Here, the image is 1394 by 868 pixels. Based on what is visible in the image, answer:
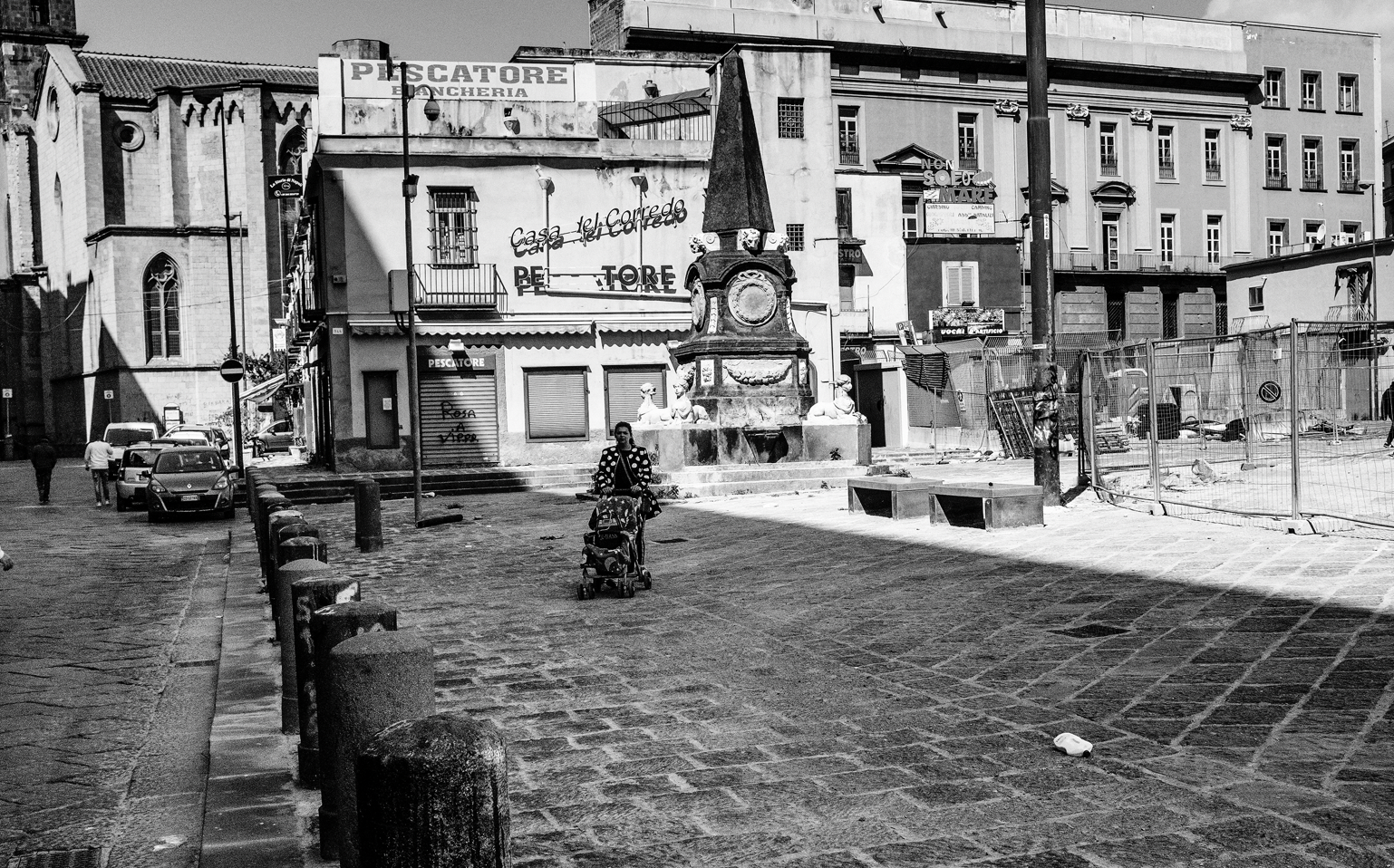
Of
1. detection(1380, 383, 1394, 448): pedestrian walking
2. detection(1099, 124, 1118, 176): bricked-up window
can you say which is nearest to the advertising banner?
detection(1380, 383, 1394, 448): pedestrian walking

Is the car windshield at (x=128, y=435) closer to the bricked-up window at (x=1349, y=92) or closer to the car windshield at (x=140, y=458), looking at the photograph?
the car windshield at (x=140, y=458)

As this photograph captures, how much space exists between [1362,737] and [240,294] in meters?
56.0

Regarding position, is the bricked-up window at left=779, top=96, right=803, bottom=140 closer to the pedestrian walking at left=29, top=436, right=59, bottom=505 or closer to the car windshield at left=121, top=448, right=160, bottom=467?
the car windshield at left=121, top=448, right=160, bottom=467

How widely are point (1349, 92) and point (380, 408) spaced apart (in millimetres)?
47931

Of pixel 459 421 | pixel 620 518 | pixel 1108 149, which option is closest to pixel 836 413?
pixel 459 421

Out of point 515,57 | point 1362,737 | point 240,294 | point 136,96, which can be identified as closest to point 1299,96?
point 515,57

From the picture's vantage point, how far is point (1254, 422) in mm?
15391

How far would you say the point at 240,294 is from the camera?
5622 centimetres

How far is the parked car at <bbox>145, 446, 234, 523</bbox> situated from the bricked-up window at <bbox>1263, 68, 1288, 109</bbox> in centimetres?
4985

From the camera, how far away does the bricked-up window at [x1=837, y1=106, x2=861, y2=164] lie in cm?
5004

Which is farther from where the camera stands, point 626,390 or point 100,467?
point 626,390

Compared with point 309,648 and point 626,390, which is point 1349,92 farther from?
point 309,648

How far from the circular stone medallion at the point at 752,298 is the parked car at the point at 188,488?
30.0 feet

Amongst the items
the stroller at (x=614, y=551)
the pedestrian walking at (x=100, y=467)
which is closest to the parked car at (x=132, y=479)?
the pedestrian walking at (x=100, y=467)
